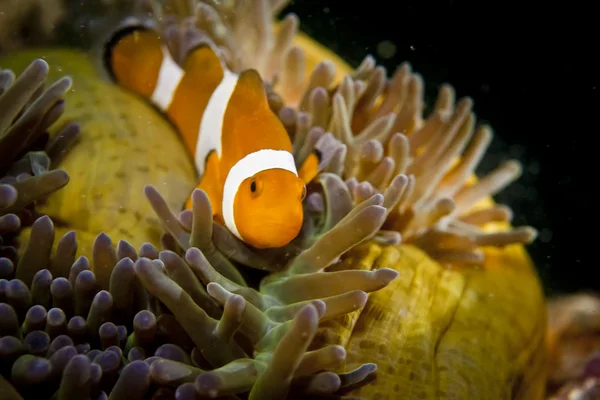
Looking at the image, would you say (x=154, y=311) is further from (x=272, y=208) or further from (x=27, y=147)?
(x=27, y=147)

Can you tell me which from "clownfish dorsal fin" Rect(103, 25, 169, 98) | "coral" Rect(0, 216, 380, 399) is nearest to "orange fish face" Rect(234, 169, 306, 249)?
"coral" Rect(0, 216, 380, 399)

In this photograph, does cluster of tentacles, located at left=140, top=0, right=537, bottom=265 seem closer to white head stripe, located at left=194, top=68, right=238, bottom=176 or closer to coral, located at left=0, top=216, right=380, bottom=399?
white head stripe, located at left=194, top=68, right=238, bottom=176

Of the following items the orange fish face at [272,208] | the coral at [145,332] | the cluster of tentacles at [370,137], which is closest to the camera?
the coral at [145,332]

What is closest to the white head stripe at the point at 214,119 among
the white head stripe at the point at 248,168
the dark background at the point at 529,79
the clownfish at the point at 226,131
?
the clownfish at the point at 226,131

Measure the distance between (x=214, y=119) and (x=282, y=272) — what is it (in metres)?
0.52

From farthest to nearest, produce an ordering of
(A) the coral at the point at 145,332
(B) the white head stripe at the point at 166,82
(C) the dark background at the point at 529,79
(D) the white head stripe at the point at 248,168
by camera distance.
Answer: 1. (C) the dark background at the point at 529,79
2. (B) the white head stripe at the point at 166,82
3. (D) the white head stripe at the point at 248,168
4. (A) the coral at the point at 145,332

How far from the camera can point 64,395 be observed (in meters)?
0.92

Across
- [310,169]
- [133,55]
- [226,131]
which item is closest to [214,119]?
[226,131]

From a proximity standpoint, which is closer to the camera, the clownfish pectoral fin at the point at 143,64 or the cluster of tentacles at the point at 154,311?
the cluster of tentacles at the point at 154,311

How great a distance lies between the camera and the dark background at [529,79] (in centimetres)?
337

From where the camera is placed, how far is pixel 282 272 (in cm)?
127

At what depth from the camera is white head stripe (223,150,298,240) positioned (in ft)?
4.23

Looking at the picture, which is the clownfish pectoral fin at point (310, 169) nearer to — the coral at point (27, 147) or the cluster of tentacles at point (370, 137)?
the cluster of tentacles at point (370, 137)

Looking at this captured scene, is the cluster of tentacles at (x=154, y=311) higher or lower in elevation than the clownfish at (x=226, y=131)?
lower
